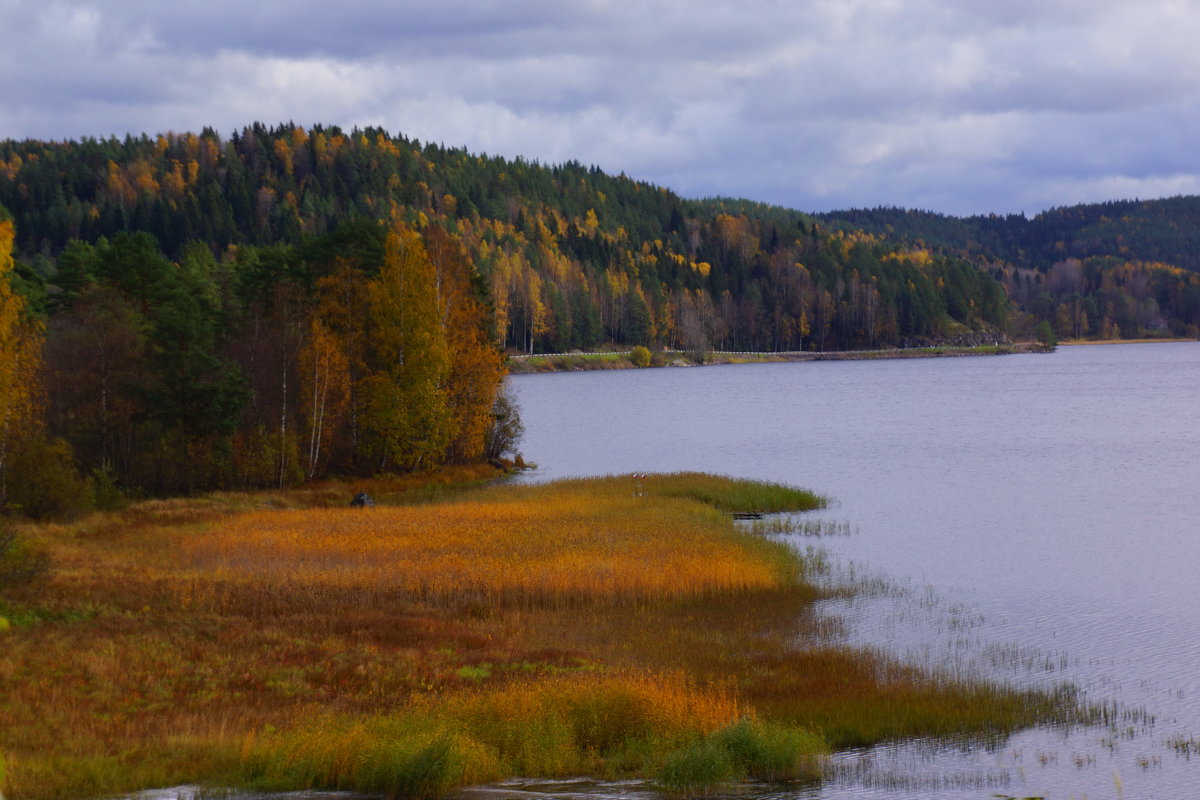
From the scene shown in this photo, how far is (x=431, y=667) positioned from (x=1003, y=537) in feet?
79.6

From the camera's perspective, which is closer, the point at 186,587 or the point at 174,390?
the point at 186,587

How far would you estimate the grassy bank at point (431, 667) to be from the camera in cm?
1412

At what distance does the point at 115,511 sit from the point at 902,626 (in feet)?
94.4

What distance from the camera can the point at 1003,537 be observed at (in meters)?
37.1

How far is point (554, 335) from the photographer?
634 feet

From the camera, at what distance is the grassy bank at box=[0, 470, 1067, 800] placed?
1412 centimetres

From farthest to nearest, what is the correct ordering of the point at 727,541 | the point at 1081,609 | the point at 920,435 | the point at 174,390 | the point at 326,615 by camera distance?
the point at 920,435
the point at 174,390
the point at 727,541
the point at 1081,609
the point at 326,615

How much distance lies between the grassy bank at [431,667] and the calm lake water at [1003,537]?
5.28ft

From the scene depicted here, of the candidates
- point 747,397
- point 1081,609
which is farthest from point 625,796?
point 747,397

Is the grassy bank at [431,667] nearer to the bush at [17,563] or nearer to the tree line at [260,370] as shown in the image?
the bush at [17,563]

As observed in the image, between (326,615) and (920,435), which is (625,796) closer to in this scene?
(326,615)

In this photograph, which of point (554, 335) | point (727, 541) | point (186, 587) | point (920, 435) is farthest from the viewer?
point (554, 335)

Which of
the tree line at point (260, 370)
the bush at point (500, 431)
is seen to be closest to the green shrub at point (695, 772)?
the tree line at point (260, 370)

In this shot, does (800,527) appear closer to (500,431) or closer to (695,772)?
(695,772)
